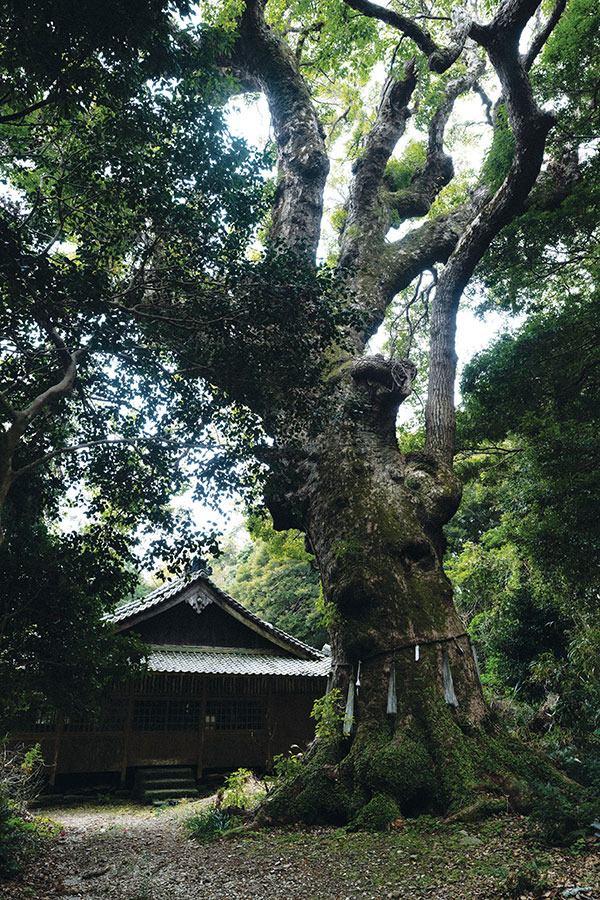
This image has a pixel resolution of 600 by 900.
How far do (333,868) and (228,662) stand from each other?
24.6 ft

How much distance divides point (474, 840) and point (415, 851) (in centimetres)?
45

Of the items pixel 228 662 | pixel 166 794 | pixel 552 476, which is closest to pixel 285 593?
pixel 228 662

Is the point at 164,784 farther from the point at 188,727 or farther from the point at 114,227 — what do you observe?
the point at 114,227

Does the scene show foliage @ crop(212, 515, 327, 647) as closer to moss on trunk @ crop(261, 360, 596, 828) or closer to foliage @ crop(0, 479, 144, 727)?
moss on trunk @ crop(261, 360, 596, 828)

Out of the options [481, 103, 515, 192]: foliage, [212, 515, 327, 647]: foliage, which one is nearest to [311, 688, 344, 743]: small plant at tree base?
[481, 103, 515, 192]: foliage

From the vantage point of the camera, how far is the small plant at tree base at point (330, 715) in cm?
557

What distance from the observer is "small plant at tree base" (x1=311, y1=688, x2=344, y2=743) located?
5.57m

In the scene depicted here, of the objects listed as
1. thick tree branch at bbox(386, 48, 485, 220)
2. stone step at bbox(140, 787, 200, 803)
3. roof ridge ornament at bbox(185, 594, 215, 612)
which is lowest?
stone step at bbox(140, 787, 200, 803)

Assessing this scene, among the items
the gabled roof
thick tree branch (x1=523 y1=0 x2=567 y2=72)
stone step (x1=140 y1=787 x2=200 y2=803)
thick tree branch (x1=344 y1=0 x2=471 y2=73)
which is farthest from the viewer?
the gabled roof

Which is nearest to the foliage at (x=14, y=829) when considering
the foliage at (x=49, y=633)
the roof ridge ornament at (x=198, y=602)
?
the foliage at (x=49, y=633)

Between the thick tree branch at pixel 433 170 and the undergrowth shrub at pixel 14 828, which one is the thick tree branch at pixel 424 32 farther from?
the undergrowth shrub at pixel 14 828

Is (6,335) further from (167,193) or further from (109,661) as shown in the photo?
(109,661)

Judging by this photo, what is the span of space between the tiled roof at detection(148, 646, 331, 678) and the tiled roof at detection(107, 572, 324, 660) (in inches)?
13.7

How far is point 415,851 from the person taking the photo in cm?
410
